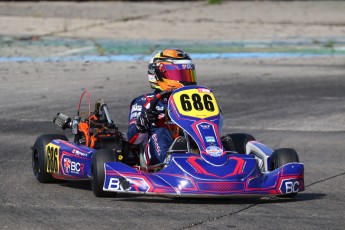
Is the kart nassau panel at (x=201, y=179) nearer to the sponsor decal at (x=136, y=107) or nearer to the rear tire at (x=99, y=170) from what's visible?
the rear tire at (x=99, y=170)

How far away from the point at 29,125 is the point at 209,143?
4.88 metres

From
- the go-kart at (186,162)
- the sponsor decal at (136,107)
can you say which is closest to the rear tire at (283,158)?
the go-kart at (186,162)

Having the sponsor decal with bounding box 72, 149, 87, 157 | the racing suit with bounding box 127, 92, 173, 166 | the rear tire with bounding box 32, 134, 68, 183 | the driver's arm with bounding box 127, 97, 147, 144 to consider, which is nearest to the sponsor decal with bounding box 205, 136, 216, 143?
the racing suit with bounding box 127, 92, 173, 166

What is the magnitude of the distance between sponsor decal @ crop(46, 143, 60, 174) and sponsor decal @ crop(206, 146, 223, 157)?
1.55 m

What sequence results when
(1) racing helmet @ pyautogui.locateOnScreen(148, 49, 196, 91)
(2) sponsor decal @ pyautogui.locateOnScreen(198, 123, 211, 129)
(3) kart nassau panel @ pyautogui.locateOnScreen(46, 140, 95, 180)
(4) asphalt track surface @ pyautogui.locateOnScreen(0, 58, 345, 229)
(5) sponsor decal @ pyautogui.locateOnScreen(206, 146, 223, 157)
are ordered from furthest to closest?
(1) racing helmet @ pyautogui.locateOnScreen(148, 49, 196, 91) → (3) kart nassau panel @ pyautogui.locateOnScreen(46, 140, 95, 180) → (2) sponsor decal @ pyautogui.locateOnScreen(198, 123, 211, 129) → (5) sponsor decal @ pyautogui.locateOnScreen(206, 146, 223, 157) → (4) asphalt track surface @ pyautogui.locateOnScreen(0, 58, 345, 229)

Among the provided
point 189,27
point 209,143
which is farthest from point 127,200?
point 189,27

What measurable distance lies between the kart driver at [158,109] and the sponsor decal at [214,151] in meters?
0.48

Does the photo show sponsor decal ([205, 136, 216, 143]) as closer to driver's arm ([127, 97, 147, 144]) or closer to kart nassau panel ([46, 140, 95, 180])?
driver's arm ([127, 97, 147, 144])

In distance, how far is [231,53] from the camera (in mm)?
19734

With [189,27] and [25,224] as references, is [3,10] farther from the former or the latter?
[25,224]

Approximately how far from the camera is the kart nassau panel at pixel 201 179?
7.51 m

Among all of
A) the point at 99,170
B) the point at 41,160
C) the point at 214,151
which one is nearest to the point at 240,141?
the point at 214,151

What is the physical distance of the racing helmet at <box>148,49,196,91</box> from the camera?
8.82 meters

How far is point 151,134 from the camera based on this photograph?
856 cm
